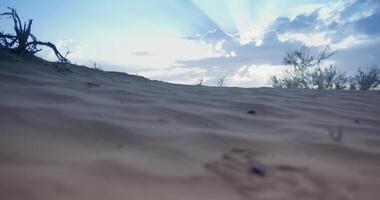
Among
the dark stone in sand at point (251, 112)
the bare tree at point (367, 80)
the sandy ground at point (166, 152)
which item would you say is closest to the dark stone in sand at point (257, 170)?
the sandy ground at point (166, 152)

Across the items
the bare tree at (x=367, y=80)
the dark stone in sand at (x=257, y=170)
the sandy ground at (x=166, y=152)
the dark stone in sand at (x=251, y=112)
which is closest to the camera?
the sandy ground at (x=166, y=152)

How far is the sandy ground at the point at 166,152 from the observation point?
51.9 inches

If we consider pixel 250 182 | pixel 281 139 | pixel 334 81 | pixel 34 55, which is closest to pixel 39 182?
pixel 250 182

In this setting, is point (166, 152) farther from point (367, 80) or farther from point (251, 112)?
point (367, 80)

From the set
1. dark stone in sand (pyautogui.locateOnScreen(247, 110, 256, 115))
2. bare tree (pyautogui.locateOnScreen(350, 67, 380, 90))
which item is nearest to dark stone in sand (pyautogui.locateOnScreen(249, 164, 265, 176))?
dark stone in sand (pyautogui.locateOnScreen(247, 110, 256, 115))

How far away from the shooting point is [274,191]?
138cm

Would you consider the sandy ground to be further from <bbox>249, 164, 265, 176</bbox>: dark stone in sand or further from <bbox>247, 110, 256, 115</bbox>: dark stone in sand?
<bbox>247, 110, 256, 115</bbox>: dark stone in sand

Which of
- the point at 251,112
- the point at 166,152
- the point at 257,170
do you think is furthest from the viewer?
the point at 251,112

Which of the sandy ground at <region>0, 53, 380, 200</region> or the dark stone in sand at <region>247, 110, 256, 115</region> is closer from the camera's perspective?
the sandy ground at <region>0, 53, 380, 200</region>

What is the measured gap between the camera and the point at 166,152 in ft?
5.63

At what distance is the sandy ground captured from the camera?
132 cm

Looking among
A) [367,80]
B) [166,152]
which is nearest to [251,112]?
[166,152]

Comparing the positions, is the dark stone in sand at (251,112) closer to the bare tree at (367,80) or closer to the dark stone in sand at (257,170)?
the dark stone in sand at (257,170)

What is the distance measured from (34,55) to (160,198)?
4.75 metres
